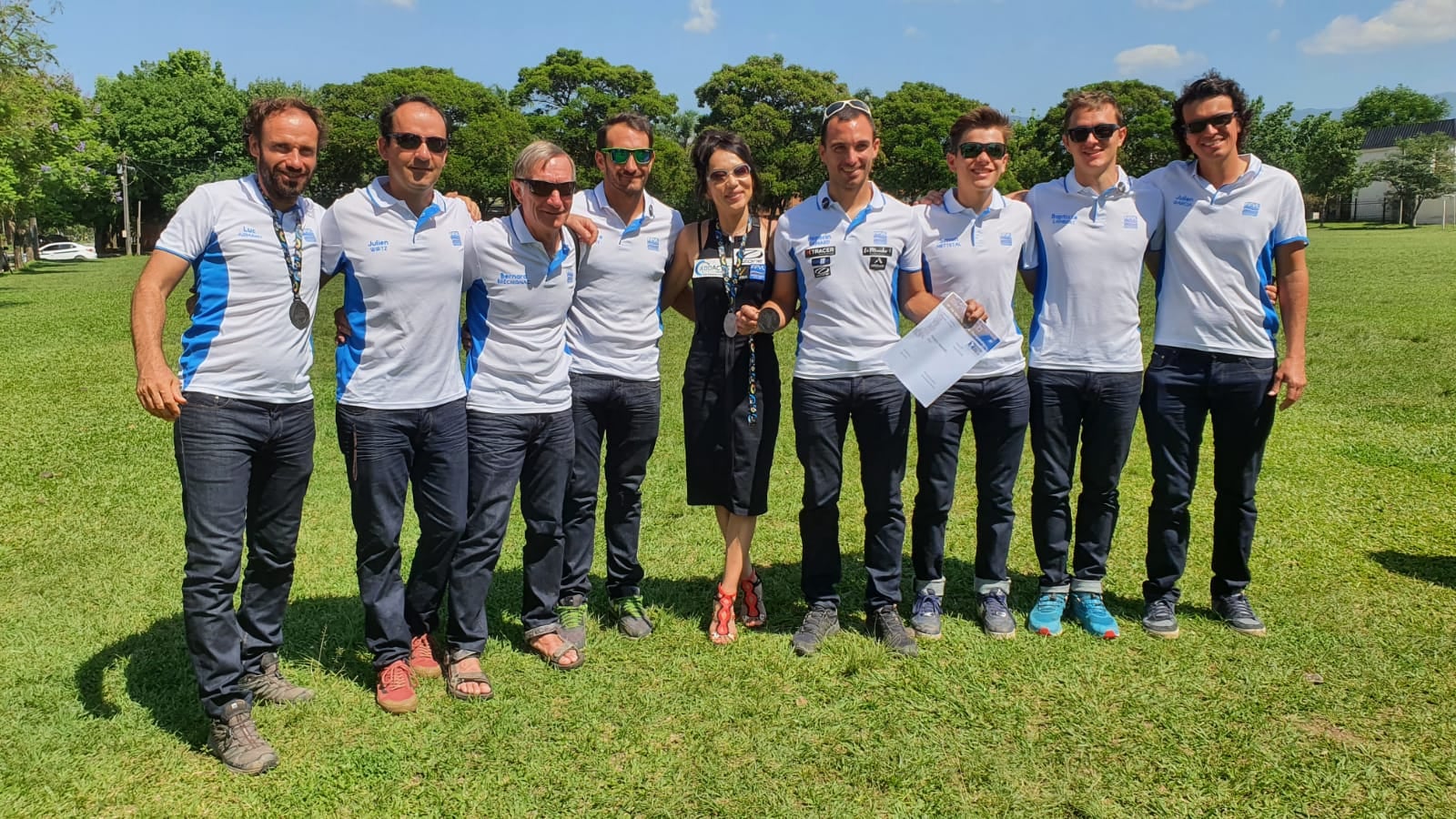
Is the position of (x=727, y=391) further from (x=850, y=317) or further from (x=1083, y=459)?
(x=1083, y=459)

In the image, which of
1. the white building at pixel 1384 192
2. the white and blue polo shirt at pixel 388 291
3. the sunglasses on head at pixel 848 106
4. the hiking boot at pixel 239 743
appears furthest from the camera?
the white building at pixel 1384 192

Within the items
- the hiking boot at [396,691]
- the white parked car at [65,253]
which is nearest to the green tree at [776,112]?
the white parked car at [65,253]

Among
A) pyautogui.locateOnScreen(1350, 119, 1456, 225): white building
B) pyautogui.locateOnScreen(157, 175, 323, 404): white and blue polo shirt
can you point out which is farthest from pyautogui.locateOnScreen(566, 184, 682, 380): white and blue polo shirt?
pyautogui.locateOnScreen(1350, 119, 1456, 225): white building

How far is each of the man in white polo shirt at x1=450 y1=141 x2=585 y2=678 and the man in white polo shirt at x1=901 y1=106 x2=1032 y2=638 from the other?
1637 millimetres

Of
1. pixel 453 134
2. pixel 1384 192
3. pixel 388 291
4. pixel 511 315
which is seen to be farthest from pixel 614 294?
pixel 1384 192

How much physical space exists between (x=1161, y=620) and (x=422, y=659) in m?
3.62

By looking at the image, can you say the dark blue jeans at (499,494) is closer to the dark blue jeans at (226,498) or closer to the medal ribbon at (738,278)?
the dark blue jeans at (226,498)

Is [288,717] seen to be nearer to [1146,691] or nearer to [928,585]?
[928,585]

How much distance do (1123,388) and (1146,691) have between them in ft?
4.55

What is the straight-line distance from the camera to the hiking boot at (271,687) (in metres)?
4.21

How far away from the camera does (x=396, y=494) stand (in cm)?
415

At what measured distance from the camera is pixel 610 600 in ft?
17.0

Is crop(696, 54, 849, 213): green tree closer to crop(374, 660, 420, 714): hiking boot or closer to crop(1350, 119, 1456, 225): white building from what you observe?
crop(1350, 119, 1456, 225): white building

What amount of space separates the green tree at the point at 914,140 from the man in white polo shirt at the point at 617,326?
52.9m
